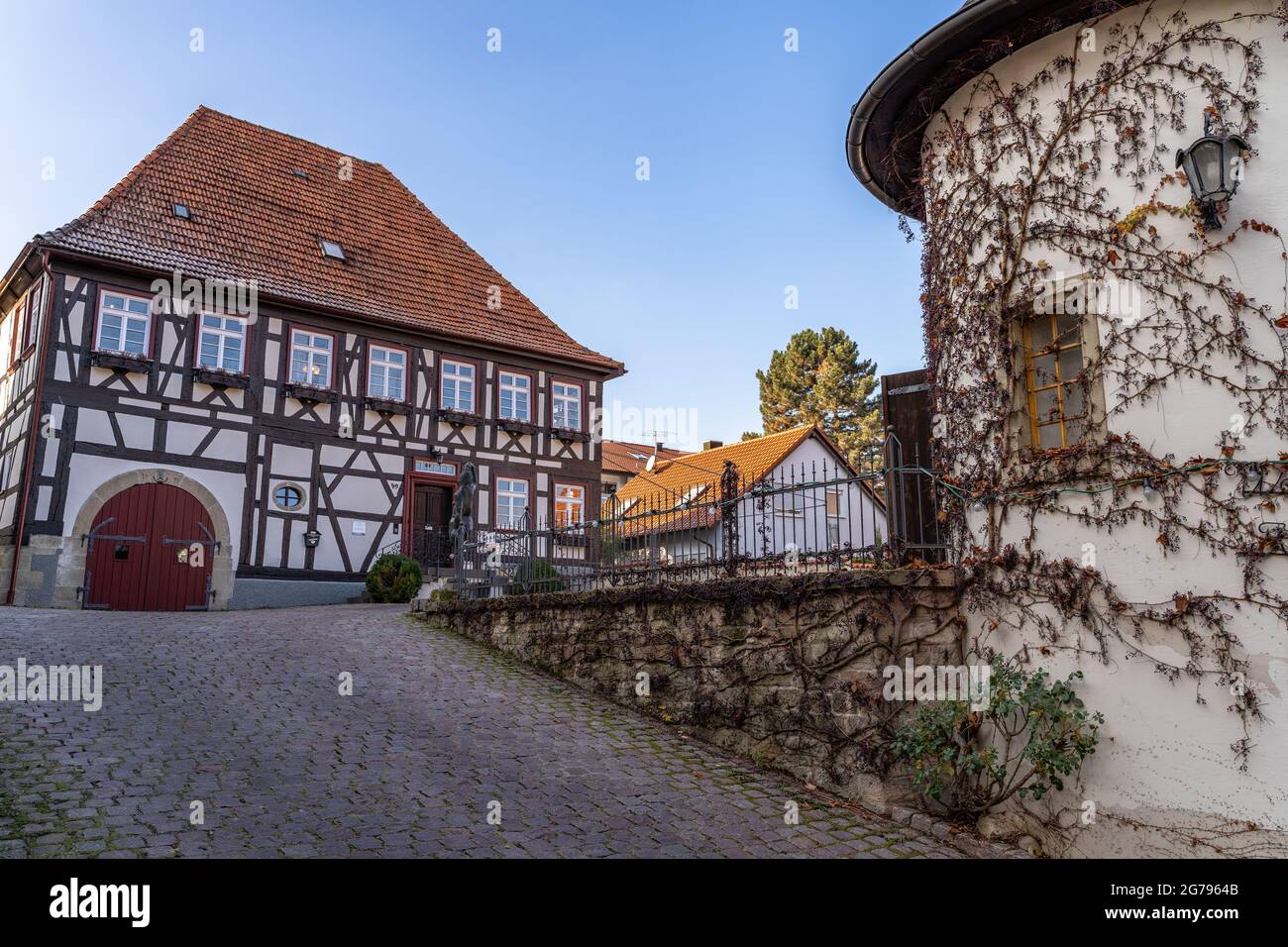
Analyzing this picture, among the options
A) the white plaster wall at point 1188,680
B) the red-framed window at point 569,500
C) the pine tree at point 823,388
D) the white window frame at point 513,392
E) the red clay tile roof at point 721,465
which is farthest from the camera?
the pine tree at point 823,388

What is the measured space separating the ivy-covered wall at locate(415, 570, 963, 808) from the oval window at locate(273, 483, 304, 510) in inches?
404

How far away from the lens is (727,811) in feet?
20.7

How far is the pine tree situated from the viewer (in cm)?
4209

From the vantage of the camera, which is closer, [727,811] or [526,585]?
[727,811]

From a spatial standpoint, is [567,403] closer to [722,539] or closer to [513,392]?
[513,392]

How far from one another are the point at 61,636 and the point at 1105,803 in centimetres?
1075

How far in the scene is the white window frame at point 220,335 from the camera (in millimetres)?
17391

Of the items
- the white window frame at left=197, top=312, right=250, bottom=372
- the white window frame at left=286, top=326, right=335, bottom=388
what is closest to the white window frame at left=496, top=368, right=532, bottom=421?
the white window frame at left=286, top=326, right=335, bottom=388

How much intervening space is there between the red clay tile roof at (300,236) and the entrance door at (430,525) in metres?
3.47

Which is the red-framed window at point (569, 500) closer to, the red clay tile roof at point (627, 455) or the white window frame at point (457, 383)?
the white window frame at point (457, 383)

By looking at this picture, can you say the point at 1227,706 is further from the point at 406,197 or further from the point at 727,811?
the point at 406,197

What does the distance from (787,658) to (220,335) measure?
1420 centimetres

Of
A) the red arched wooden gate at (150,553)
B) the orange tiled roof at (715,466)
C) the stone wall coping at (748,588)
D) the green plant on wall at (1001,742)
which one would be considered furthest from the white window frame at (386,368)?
Answer: the green plant on wall at (1001,742)

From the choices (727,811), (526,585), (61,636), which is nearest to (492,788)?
(727,811)
